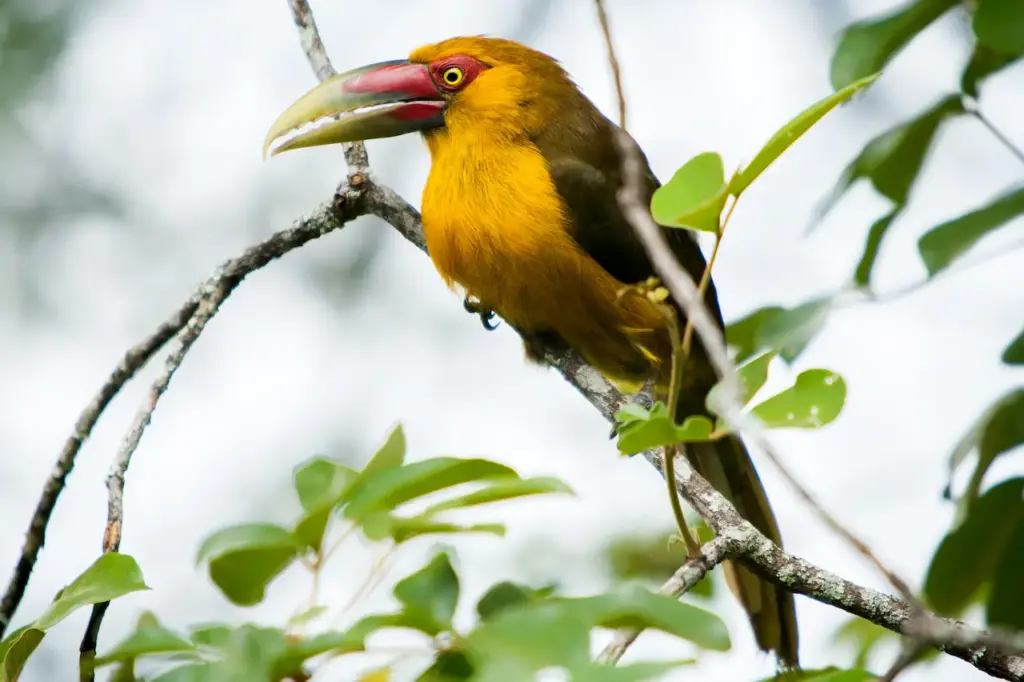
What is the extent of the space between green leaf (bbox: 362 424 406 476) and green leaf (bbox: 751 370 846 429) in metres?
0.39

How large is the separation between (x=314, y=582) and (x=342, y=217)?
5.37 ft

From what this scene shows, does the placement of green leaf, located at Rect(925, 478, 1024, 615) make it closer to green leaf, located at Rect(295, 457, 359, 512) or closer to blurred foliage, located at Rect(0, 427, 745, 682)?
blurred foliage, located at Rect(0, 427, 745, 682)

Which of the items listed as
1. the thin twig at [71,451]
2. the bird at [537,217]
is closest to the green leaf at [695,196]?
the thin twig at [71,451]

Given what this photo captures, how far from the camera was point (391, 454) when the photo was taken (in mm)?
1283

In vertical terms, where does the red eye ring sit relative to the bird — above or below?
above

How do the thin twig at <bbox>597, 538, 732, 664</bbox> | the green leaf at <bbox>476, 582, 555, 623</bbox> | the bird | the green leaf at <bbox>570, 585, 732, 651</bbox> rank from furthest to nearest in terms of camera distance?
the bird → the thin twig at <bbox>597, 538, 732, 664</bbox> → the green leaf at <bbox>476, 582, 555, 623</bbox> → the green leaf at <bbox>570, 585, 732, 651</bbox>

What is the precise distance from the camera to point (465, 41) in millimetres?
3721

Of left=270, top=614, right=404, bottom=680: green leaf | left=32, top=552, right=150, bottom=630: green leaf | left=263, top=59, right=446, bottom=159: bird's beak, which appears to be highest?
left=263, top=59, right=446, bottom=159: bird's beak

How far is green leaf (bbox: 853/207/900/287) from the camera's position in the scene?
6.70ft

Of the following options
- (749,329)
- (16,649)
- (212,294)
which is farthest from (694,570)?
(212,294)

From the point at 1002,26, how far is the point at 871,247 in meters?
0.42

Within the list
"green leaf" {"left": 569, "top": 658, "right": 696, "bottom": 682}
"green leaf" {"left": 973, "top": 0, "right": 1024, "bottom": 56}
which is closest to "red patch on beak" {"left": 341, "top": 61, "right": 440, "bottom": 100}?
"green leaf" {"left": 973, "top": 0, "right": 1024, "bottom": 56}

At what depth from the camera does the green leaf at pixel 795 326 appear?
6.11 ft

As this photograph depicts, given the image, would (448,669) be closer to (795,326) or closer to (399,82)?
(795,326)
